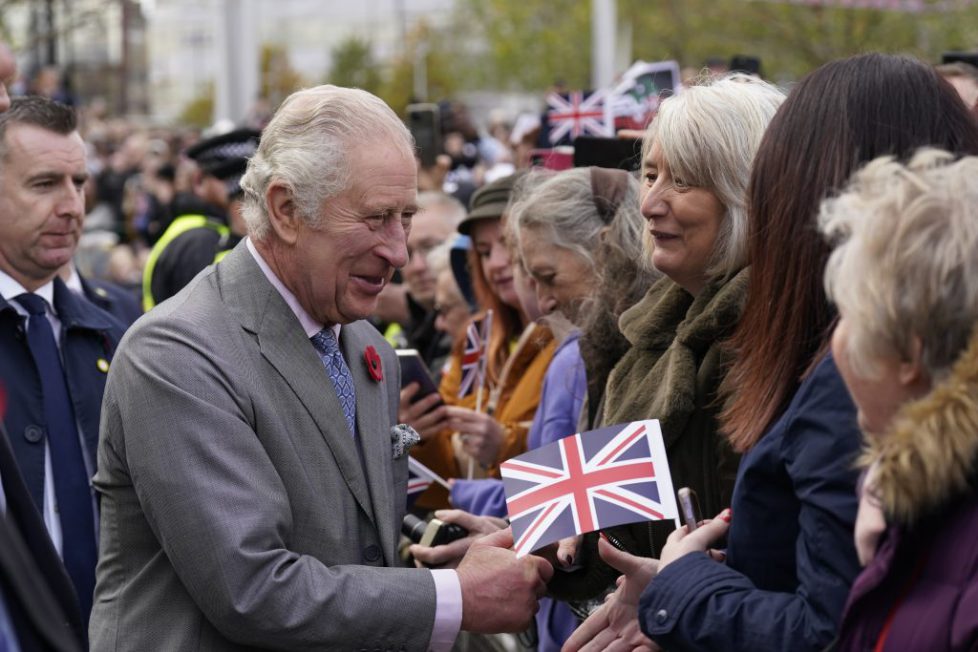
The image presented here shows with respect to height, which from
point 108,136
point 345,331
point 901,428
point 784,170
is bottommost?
point 108,136

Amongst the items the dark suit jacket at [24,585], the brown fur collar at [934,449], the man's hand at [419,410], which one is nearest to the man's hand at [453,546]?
the man's hand at [419,410]

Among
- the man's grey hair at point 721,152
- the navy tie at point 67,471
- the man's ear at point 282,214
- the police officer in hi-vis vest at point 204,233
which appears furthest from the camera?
the police officer in hi-vis vest at point 204,233

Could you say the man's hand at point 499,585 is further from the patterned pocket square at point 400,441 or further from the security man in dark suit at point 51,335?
the security man in dark suit at point 51,335

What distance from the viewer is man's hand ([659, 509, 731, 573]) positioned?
2.86 meters

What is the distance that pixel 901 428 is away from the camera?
2197 mm

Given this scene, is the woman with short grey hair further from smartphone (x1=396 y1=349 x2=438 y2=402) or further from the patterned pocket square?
smartphone (x1=396 y1=349 x2=438 y2=402)

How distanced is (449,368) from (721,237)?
2983 millimetres

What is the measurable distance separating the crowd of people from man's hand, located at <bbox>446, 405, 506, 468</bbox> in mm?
354

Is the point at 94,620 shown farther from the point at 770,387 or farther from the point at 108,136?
the point at 108,136

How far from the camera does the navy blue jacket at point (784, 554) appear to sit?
245 centimetres

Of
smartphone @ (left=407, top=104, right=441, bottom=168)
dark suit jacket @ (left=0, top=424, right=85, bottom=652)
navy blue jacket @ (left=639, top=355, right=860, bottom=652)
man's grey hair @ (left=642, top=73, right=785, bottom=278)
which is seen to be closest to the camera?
dark suit jacket @ (left=0, top=424, right=85, bottom=652)

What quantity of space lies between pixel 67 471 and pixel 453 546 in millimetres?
1450

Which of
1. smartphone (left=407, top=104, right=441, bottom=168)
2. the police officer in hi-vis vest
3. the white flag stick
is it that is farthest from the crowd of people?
smartphone (left=407, top=104, right=441, bottom=168)

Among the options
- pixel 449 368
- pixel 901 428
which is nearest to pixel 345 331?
pixel 901 428
